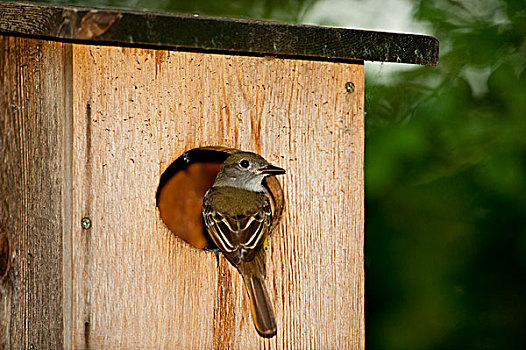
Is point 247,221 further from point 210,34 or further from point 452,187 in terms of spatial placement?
point 452,187

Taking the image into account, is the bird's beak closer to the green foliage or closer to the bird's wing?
the bird's wing

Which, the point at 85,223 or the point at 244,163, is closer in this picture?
the point at 85,223

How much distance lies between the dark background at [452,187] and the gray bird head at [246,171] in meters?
1.01

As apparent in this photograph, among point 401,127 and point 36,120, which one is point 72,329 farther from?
point 401,127

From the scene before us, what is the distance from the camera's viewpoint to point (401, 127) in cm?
407

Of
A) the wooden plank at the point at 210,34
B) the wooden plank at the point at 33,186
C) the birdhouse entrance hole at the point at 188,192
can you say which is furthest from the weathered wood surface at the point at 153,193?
the birdhouse entrance hole at the point at 188,192

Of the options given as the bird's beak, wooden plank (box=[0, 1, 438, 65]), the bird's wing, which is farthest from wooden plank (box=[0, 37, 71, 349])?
the bird's beak

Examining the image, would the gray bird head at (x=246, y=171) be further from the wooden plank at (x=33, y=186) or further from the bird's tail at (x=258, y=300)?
the wooden plank at (x=33, y=186)

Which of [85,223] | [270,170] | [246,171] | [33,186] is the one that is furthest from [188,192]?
[33,186]

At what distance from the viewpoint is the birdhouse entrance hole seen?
13.1ft

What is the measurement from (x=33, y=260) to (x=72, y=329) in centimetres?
30

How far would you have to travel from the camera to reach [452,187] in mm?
4062

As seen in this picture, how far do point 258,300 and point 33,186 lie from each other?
95 centimetres

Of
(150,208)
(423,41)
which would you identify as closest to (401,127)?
(423,41)
